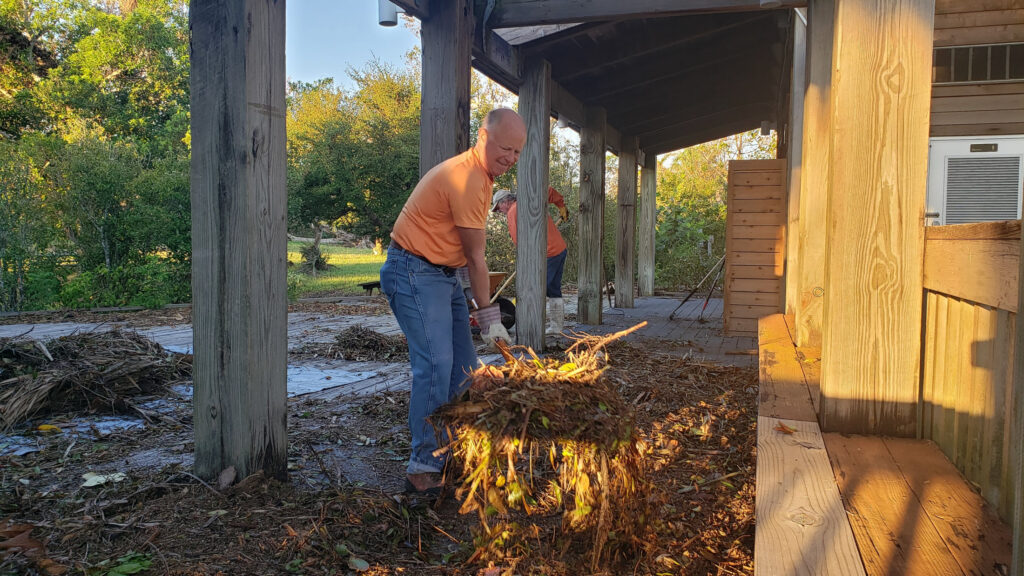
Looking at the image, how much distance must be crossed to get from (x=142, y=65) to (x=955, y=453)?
3053cm

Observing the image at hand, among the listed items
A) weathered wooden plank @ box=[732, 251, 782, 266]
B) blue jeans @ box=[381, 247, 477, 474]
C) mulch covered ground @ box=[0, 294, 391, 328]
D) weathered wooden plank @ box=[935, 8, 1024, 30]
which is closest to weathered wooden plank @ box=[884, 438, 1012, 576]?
blue jeans @ box=[381, 247, 477, 474]

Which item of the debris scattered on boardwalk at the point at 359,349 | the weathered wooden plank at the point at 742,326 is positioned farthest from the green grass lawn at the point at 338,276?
the weathered wooden plank at the point at 742,326

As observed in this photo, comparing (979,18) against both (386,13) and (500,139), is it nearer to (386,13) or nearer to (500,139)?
(386,13)

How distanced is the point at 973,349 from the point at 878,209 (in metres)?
0.50

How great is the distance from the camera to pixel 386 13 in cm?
490

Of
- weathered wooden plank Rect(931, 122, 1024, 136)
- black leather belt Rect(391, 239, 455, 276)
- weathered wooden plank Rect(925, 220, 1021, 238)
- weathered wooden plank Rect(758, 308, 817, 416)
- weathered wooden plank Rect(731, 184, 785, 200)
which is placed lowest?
weathered wooden plank Rect(758, 308, 817, 416)

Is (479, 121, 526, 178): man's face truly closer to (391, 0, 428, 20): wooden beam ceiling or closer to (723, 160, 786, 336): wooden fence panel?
(391, 0, 428, 20): wooden beam ceiling

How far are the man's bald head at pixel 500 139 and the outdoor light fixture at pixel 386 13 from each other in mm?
2166

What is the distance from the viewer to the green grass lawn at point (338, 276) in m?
15.9

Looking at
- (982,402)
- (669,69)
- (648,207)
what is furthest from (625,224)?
(982,402)

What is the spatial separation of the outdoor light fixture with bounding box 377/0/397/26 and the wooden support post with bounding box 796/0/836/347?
9.15 feet

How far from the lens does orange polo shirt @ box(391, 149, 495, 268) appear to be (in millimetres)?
3092

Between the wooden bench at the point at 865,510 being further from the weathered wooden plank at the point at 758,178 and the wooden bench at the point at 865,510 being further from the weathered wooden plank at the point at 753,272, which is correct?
the weathered wooden plank at the point at 758,178

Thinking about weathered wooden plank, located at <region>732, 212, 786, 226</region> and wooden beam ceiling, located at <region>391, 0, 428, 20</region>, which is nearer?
wooden beam ceiling, located at <region>391, 0, 428, 20</region>
